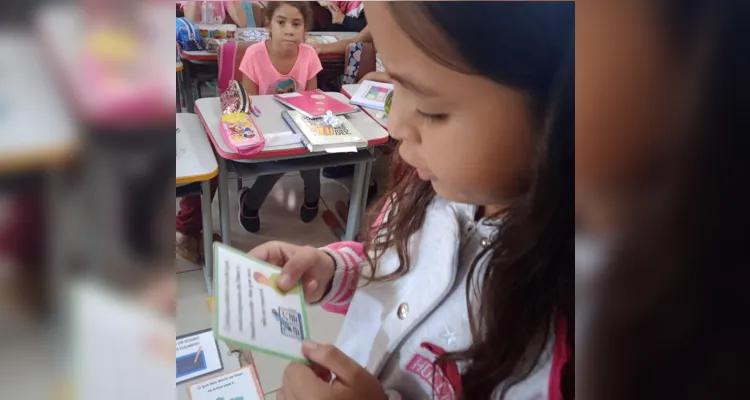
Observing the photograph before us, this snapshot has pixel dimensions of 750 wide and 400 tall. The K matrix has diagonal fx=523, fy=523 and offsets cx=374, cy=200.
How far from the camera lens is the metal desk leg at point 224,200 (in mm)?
494

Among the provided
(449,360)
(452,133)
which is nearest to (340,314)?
(449,360)

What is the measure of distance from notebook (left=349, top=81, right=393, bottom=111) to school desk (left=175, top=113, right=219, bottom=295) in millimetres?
155

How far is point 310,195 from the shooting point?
2.16 ft

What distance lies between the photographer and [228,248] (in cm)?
46

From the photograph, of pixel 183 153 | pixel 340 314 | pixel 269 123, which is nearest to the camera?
pixel 183 153

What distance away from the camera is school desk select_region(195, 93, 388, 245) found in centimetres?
56

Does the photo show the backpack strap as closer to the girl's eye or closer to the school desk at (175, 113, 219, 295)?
the school desk at (175, 113, 219, 295)

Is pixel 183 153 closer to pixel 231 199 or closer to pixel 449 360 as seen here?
pixel 231 199

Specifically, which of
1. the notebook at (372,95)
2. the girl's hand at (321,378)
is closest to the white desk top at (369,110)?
the notebook at (372,95)

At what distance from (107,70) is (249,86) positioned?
1.11 ft

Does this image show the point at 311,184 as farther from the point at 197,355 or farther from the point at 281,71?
the point at 197,355

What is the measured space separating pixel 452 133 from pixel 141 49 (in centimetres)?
23

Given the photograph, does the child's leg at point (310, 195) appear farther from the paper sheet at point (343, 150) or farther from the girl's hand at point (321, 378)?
the girl's hand at point (321, 378)

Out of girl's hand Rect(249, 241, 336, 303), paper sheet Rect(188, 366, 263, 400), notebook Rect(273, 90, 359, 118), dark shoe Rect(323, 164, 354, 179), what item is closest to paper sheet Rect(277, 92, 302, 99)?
notebook Rect(273, 90, 359, 118)
